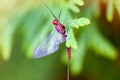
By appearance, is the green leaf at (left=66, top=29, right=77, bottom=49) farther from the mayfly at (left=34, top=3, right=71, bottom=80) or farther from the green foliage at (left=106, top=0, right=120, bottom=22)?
the green foliage at (left=106, top=0, right=120, bottom=22)

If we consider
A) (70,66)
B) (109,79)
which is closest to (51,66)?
(70,66)

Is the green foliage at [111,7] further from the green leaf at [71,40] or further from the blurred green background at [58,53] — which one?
the green leaf at [71,40]

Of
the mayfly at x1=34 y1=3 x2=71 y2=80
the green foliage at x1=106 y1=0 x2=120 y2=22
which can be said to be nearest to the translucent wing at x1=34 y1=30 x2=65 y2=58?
the mayfly at x1=34 y1=3 x2=71 y2=80

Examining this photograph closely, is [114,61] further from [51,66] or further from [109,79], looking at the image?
[51,66]

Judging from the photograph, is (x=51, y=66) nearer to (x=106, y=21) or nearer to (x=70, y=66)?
(x=70, y=66)

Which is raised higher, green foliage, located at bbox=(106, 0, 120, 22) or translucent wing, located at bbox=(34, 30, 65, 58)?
green foliage, located at bbox=(106, 0, 120, 22)

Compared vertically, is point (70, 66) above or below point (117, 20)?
below

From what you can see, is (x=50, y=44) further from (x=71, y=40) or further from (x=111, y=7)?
(x=111, y=7)
